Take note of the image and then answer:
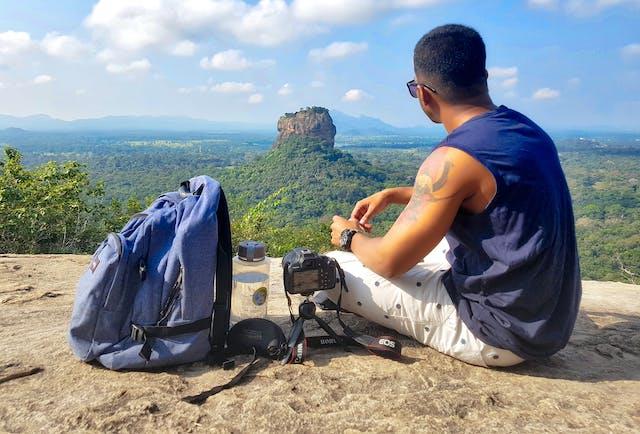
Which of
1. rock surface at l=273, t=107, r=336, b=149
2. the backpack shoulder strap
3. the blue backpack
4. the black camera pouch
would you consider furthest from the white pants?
rock surface at l=273, t=107, r=336, b=149

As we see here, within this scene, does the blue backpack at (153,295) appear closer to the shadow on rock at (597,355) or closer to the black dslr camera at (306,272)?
the black dslr camera at (306,272)

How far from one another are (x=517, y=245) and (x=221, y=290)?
1.39m

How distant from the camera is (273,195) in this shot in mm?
11219

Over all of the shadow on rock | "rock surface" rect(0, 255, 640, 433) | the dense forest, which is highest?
"rock surface" rect(0, 255, 640, 433)

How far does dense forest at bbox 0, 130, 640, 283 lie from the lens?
7289mm

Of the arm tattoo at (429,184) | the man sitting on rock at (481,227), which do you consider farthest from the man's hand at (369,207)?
the arm tattoo at (429,184)

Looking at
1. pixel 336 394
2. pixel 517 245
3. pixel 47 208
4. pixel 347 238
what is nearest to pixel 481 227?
pixel 517 245

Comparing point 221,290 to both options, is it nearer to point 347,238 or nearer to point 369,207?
point 347,238

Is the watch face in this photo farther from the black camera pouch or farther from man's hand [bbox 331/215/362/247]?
the black camera pouch

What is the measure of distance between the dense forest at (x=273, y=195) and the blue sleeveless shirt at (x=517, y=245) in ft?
18.9

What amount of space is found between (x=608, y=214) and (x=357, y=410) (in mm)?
41452

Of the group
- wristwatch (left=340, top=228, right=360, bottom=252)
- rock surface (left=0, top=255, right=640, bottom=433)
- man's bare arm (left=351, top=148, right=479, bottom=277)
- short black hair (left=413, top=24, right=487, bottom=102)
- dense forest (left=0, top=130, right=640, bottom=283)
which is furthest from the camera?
dense forest (left=0, top=130, right=640, bottom=283)

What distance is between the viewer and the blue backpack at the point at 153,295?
2.19 m

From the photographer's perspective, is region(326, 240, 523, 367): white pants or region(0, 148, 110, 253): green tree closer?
region(326, 240, 523, 367): white pants
